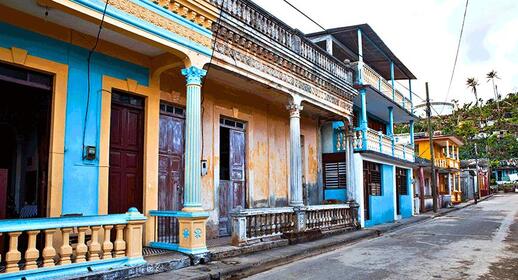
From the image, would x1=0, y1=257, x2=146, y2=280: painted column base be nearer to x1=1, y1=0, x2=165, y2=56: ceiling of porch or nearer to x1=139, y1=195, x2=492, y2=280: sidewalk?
x1=139, y1=195, x2=492, y2=280: sidewalk

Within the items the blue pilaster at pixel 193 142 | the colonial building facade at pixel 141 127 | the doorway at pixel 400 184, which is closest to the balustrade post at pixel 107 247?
the colonial building facade at pixel 141 127

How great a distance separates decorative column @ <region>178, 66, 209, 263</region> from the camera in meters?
7.69

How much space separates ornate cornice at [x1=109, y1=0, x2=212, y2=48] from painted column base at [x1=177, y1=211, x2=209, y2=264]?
341 cm

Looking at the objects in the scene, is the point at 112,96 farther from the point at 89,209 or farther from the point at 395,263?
the point at 395,263

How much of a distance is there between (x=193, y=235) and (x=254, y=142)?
514 cm

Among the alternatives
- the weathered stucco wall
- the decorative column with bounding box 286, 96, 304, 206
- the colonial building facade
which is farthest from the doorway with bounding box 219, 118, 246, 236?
the decorative column with bounding box 286, 96, 304, 206

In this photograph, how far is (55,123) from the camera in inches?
283

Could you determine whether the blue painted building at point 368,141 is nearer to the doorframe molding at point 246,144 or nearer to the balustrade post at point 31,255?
the doorframe molding at point 246,144

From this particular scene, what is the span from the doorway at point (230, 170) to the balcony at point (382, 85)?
6.69 meters

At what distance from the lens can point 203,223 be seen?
7.89 m

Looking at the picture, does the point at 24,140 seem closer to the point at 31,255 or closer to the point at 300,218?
the point at 31,255

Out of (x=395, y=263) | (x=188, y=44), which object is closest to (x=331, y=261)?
(x=395, y=263)

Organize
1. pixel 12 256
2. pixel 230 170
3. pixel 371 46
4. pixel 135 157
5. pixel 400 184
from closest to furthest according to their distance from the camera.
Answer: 1. pixel 12 256
2. pixel 135 157
3. pixel 230 170
4. pixel 371 46
5. pixel 400 184

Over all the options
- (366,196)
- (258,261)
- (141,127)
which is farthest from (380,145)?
(141,127)
